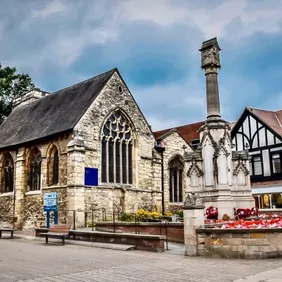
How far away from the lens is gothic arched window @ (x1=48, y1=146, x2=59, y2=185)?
71.3 feet

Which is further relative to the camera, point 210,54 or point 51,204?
point 51,204

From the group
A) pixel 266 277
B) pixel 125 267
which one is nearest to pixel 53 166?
pixel 125 267

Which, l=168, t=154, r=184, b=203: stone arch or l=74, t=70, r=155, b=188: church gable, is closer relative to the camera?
l=74, t=70, r=155, b=188: church gable

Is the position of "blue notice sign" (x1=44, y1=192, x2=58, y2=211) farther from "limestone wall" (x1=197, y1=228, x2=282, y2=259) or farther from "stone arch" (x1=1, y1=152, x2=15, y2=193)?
"limestone wall" (x1=197, y1=228, x2=282, y2=259)

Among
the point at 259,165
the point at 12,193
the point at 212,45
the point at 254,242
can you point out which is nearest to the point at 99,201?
the point at 12,193

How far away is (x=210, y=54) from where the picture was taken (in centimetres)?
1717

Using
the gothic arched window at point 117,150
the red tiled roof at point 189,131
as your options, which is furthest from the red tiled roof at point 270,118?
the gothic arched window at point 117,150

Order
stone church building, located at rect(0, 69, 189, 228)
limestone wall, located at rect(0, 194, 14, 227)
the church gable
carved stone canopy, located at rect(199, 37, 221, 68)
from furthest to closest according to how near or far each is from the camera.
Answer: limestone wall, located at rect(0, 194, 14, 227), the church gable, stone church building, located at rect(0, 69, 189, 228), carved stone canopy, located at rect(199, 37, 221, 68)

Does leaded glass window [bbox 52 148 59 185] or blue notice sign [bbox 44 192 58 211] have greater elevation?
leaded glass window [bbox 52 148 59 185]

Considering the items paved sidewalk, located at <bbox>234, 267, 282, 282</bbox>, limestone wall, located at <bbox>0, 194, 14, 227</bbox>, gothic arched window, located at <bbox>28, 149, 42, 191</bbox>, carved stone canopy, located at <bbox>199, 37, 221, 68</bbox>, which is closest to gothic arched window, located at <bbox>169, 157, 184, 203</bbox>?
gothic arched window, located at <bbox>28, 149, 42, 191</bbox>

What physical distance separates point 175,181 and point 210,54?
11.8m

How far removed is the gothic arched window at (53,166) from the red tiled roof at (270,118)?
1649 cm

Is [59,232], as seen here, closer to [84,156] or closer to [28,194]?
[84,156]

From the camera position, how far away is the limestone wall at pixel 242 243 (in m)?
9.86
